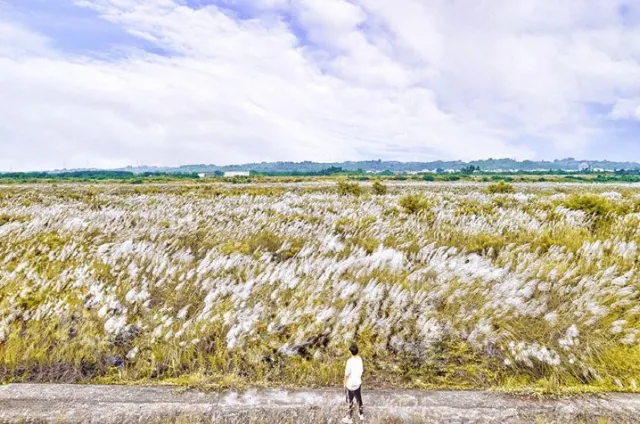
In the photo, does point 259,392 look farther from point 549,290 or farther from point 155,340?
point 549,290

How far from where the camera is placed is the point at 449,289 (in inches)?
217

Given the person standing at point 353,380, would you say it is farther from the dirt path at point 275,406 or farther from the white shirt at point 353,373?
the dirt path at point 275,406

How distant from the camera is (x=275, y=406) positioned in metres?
3.25

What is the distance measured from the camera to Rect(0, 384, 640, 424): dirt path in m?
3.11

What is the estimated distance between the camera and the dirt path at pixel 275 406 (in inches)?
122

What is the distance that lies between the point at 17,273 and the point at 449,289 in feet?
21.1

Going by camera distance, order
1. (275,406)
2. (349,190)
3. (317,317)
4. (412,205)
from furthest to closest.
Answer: (349,190) < (412,205) < (317,317) < (275,406)

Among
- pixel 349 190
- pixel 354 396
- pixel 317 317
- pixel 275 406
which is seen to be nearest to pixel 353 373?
pixel 354 396

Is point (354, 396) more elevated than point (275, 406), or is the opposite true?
point (354, 396)

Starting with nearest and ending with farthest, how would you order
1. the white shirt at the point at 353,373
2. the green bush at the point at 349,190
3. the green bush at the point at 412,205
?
the white shirt at the point at 353,373 < the green bush at the point at 412,205 < the green bush at the point at 349,190

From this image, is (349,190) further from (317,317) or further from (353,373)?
Answer: (353,373)

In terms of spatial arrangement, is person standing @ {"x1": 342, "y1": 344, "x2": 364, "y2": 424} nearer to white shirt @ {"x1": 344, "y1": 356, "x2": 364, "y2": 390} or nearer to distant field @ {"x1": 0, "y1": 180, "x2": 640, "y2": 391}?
white shirt @ {"x1": 344, "y1": 356, "x2": 364, "y2": 390}

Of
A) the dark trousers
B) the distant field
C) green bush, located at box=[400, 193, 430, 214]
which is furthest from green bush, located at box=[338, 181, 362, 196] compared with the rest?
the dark trousers

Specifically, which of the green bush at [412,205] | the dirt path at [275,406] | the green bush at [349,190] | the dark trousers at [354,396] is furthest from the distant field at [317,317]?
the green bush at [349,190]
